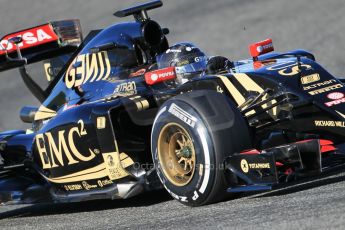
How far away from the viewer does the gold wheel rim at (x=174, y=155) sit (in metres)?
7.69

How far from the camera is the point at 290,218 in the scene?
6145 millimetres

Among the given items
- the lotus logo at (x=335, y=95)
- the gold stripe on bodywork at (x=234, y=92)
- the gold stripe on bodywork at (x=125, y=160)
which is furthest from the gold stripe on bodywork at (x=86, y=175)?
the lotus logo at (x=335, y=95)

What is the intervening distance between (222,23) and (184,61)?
26.0ft

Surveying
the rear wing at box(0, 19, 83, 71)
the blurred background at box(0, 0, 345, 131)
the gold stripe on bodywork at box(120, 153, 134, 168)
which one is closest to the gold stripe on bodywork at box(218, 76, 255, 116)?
the gold stripe on bodywork at box(120, 153, 134, 168)

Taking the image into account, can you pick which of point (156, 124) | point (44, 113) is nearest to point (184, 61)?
point (156, 124)

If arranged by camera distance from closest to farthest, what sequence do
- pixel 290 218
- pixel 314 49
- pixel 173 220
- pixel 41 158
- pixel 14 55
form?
pixel 290 218 < pixel 173 220 < pixel 41 158 < pixel 14 55 < pixel 314 49

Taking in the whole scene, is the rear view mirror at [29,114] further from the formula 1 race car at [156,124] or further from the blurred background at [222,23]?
the blurred background at [222,23]

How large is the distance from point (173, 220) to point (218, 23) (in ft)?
33.8

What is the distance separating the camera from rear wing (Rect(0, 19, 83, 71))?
34.6 feet

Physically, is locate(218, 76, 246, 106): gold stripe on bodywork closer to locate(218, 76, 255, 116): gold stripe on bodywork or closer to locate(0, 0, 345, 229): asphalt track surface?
locate(218, 76, 255, 116): gold stripe on bodywork

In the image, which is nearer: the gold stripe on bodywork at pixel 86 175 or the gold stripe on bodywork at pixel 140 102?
the gold stripe on bodywork at pixel 140 102

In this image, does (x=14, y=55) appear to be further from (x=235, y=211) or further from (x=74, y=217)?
(x=235, y=211)

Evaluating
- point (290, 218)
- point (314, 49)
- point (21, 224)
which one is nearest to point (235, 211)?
point (290, 218)

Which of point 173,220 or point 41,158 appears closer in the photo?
point 173,220
